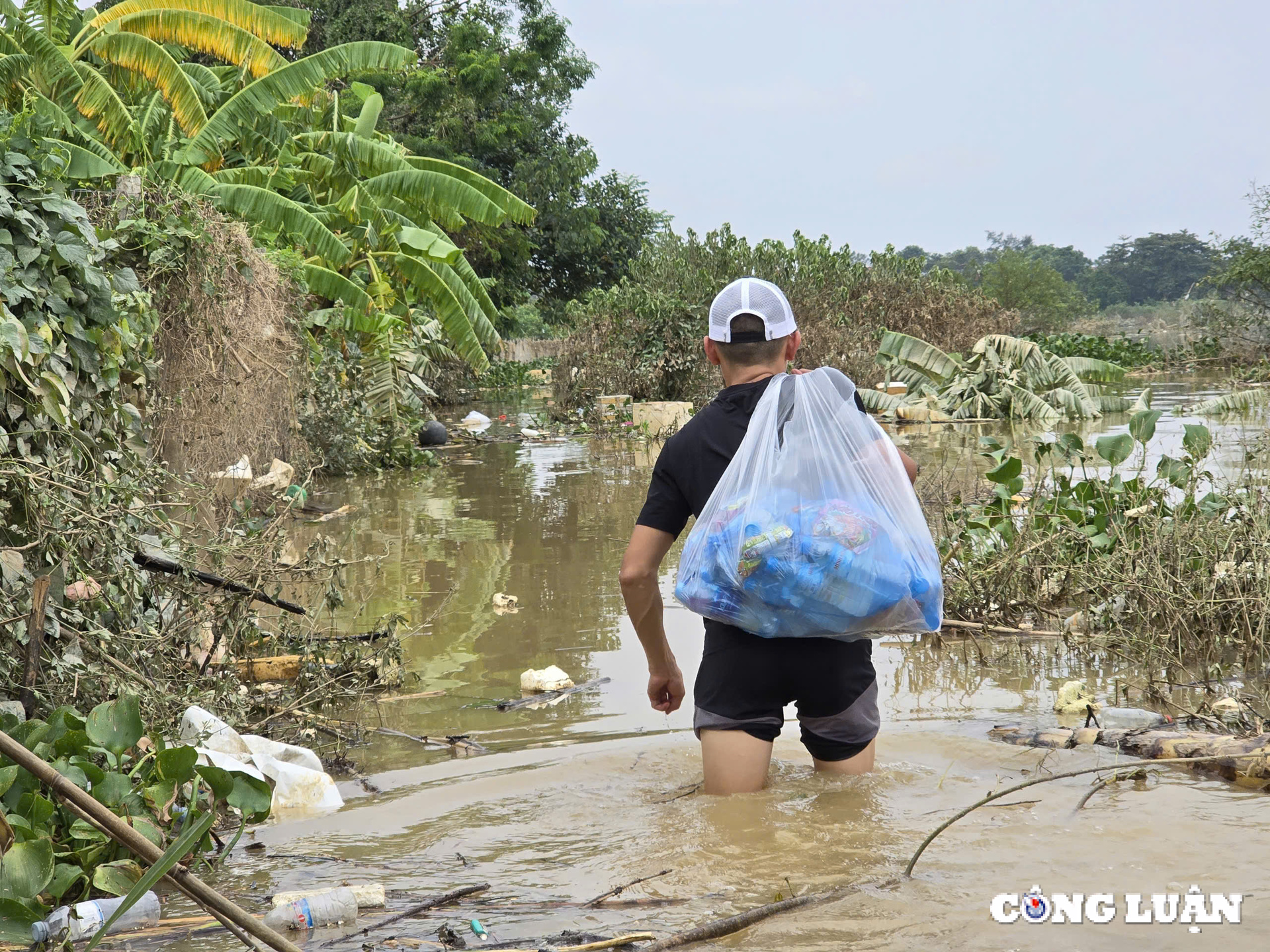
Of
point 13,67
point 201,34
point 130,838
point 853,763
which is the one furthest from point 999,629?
point 201,34

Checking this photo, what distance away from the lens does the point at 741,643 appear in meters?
2.80

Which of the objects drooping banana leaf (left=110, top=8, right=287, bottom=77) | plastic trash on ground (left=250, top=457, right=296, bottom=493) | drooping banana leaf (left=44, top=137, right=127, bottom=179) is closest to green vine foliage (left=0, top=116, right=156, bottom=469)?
plastic trash on ground (left=250, top=457, right=296, bottom=493)

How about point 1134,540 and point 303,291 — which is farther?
point 303,291

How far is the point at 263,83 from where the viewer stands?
39.3 ft

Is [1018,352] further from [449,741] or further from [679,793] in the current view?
[679,793]

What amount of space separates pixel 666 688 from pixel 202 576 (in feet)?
6.89

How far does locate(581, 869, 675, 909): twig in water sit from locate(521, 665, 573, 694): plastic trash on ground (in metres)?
2.07

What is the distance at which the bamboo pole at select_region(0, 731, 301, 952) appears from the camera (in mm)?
1160

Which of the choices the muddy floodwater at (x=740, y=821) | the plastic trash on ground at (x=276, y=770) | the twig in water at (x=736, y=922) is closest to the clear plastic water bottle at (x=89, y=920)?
the muddy floodwater at (x=740, y=821)

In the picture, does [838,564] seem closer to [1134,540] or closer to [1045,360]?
[1134,540]

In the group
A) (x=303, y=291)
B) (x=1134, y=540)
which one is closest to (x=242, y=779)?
(x=1134, y=540)

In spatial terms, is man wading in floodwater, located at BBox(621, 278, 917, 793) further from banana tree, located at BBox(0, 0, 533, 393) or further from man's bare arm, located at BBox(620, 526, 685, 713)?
banana tree, located at BBox(0, 0, 533, 393)

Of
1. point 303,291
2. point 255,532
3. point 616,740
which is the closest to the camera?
point 616,740

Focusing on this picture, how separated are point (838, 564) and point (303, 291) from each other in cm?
785
